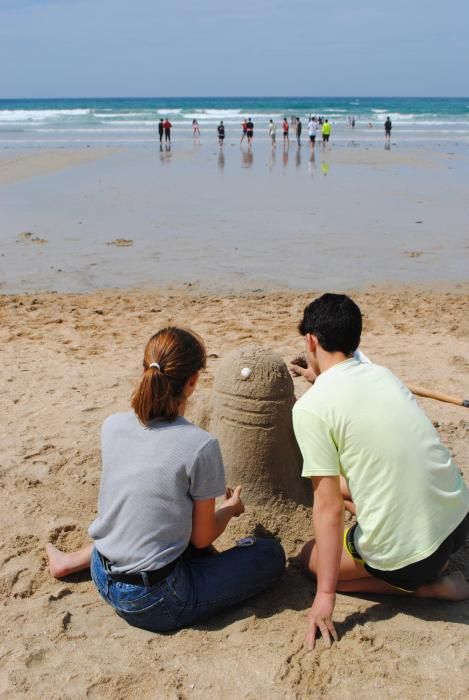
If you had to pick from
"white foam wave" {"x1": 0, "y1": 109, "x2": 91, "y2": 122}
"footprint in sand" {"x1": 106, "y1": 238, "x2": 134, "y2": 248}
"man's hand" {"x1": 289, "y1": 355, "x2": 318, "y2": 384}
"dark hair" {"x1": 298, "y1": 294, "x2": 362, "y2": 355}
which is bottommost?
"footprint in sand" {"x1": 106, "y1": 238, "x2": 134, "y2": 248}

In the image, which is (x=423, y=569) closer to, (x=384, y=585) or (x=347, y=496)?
(x=384, y=585)

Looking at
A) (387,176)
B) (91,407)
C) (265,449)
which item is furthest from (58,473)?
(387,176)

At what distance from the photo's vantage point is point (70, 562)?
126 inches

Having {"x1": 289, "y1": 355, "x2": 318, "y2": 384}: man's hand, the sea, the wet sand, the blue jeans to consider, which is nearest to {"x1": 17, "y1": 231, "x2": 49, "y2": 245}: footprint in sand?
the wet sand

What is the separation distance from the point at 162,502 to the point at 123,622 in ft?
2.09

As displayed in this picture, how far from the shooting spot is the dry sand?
2504 millimetres

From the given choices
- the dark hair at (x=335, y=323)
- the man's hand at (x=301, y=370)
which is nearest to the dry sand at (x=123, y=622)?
the man's hand at (x=301, y=370)

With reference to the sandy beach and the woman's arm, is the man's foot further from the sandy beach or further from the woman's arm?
the woman's arm

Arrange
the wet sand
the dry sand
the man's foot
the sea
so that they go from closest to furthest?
1. the dry sand
2. the man's foot
3. the wet sand
4. the sea

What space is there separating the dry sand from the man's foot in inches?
2.1

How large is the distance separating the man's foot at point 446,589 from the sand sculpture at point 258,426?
93cm

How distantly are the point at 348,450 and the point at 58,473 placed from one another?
2194 mm

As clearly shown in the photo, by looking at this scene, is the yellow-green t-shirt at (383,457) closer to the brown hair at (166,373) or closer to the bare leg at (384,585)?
the bare leg at (384,585)

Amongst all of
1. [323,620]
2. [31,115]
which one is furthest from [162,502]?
[31,115]
